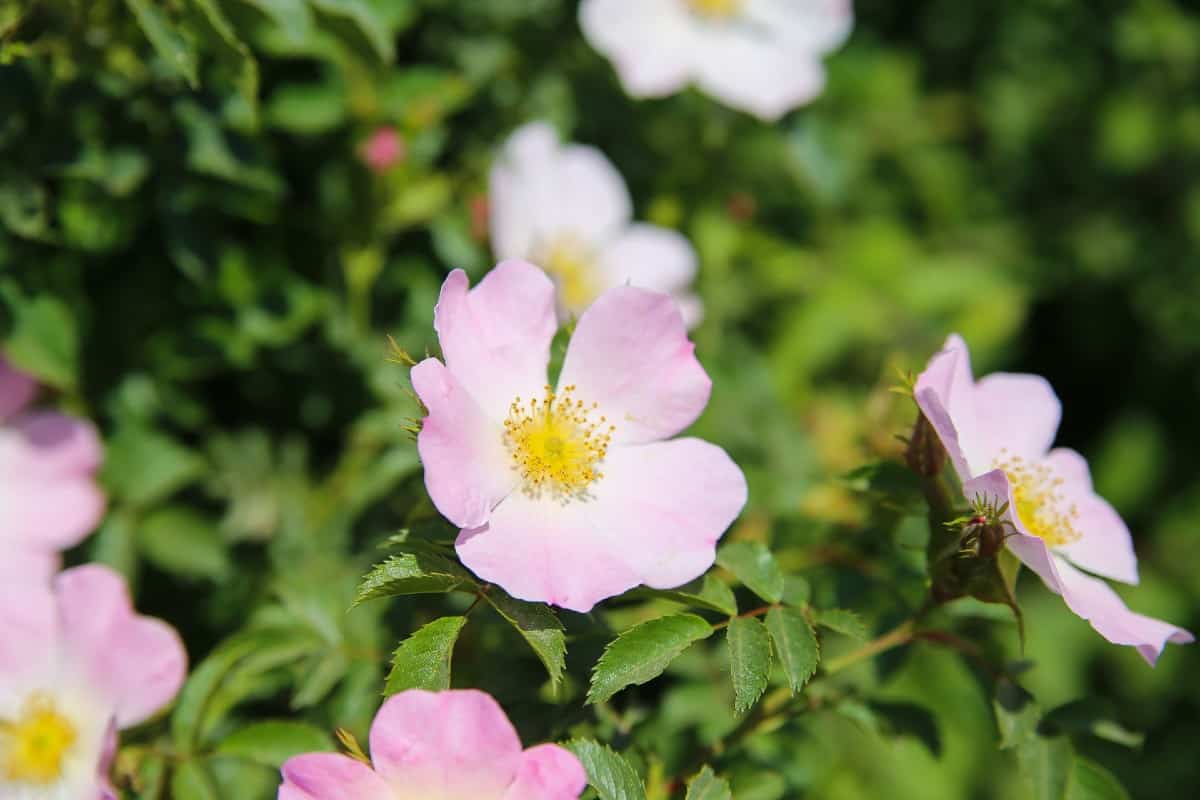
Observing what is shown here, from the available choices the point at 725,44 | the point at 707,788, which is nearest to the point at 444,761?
the point at 707,788

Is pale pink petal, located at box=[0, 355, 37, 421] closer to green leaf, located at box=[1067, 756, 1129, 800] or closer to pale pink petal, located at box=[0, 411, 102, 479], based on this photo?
pale pink petal, located at box=[0, 411, 102, 479]

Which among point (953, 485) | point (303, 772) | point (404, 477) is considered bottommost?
point (404, 477)

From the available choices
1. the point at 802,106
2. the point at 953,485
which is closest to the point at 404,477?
the point at 953,485

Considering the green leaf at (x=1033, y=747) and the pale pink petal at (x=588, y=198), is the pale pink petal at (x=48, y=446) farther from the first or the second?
the green leaf at (x=1033, y=747)

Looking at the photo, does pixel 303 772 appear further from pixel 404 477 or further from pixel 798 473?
pixel 798 473

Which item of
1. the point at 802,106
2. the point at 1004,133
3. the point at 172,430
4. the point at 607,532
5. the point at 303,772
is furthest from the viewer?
the point at 1004,133

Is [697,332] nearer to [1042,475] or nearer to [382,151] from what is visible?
[382,151]

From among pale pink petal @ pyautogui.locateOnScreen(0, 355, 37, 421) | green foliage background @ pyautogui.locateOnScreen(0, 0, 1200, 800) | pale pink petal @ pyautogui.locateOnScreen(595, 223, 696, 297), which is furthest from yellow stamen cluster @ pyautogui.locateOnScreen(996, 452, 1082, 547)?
pale pink petal @ pyautogui.locateOnScreen(0, 355, 37, 421)

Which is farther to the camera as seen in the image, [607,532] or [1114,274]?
[1114,274]
